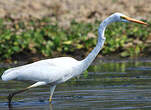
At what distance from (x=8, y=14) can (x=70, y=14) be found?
261cm

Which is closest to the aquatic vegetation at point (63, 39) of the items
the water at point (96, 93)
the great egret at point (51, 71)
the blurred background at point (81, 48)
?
the blurred background at point (81, 48)

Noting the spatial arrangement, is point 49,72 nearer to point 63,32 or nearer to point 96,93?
point 96,93

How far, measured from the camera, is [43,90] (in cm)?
1146

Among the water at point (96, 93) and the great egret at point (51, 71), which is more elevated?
the great egret at point (51, 71)

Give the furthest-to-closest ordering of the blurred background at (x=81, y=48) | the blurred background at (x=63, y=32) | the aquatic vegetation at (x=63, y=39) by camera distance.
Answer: the blurred background at (x=63, y=32)
the aquatic vegetation at (x=63, y=39)
the blurred background at (x=81, y=48)

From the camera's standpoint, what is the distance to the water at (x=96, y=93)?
9.38m

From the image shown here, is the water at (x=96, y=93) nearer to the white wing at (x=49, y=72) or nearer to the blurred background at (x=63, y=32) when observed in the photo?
the white wing at (x=49, y=72)

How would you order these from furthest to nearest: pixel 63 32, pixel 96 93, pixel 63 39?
pixel 63 32
pixel 63 39
pixel 96 93

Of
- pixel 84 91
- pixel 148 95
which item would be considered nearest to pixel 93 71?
pixel 84 91

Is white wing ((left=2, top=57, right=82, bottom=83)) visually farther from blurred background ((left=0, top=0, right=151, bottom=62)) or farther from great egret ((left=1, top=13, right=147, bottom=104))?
blurred background ((left=0, top=0, right=151, bottom=62))

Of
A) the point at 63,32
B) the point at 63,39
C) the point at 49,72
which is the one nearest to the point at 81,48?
the point at 63,39

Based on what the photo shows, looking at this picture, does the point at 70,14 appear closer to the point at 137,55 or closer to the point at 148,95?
the point at 137,55

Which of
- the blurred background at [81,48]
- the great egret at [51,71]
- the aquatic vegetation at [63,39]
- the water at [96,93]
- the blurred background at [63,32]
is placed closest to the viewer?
the water at [96,93]

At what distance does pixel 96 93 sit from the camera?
10609mm
